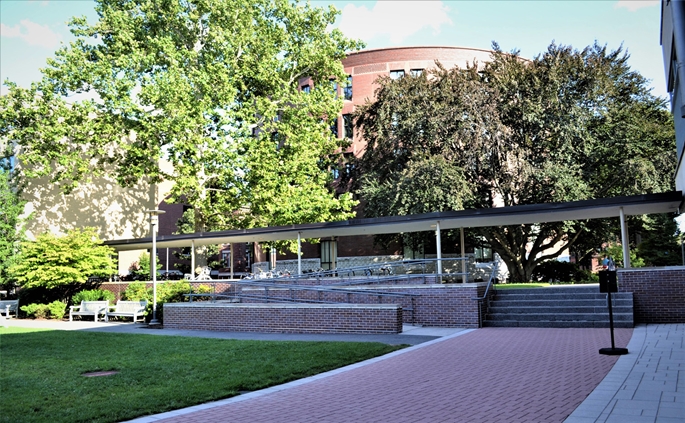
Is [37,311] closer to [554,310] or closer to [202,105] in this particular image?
[202,105]

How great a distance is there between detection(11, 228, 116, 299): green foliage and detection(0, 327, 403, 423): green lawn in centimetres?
1092

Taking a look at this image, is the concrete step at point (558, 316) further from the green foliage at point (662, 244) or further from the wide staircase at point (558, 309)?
the green foliage at point (662, 244)

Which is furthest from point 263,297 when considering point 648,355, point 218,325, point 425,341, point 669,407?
point 669,407

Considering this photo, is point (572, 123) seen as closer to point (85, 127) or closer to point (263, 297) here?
point (263, 297)

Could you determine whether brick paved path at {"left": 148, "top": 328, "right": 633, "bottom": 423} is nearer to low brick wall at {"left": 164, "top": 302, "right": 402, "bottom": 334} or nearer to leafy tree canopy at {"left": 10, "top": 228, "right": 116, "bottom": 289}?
low brick wall at {"left": 164, "top": 302, "right": 402, "bottom": 334}

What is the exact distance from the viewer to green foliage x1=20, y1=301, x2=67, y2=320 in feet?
84.0

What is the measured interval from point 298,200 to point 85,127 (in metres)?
12.3

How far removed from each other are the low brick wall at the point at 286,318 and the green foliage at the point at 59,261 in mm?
9716

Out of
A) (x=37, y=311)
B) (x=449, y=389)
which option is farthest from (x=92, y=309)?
(x=449, y=389)

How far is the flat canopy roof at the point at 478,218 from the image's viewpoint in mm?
19688

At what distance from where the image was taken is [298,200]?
32.7 m

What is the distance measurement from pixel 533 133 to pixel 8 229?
30.2 m

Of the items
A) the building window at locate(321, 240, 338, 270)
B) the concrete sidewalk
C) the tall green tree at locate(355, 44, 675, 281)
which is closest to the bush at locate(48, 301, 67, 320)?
the tall green tree at locate(355, 44, 675, 281)

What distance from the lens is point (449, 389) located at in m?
8.65
